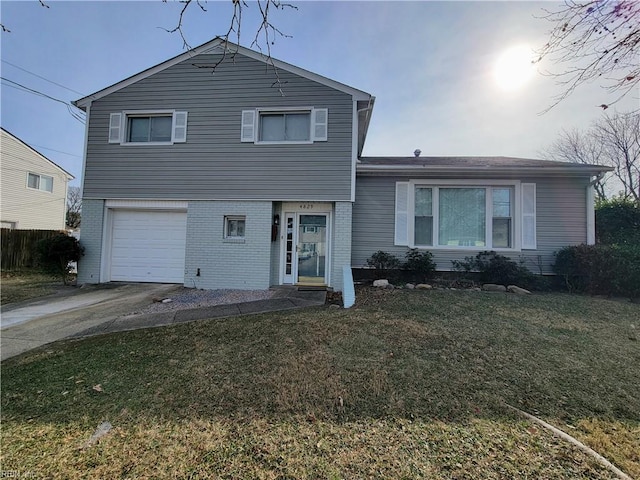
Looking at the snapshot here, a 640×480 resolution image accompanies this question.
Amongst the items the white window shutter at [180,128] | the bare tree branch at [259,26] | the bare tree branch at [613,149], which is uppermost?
the bare tree branch at [613,149]

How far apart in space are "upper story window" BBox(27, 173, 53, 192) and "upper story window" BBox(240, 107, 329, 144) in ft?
56.0

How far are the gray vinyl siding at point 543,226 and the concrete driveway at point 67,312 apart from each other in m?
5.93

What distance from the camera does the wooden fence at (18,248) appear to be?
12.3 m

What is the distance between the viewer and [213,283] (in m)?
8.35

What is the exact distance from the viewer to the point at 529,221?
8500mm

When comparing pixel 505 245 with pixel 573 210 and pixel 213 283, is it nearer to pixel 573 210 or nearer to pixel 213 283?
pixel 573 210

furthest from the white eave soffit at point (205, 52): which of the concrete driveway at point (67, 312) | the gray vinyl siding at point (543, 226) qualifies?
the concrete driveway at point (67, 312)

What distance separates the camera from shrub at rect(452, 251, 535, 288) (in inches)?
313

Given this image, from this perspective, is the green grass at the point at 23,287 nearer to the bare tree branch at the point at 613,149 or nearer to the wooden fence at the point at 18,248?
the wooden fence at the point at 18,248

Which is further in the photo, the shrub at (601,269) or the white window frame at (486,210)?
the white window frame at (486,210)

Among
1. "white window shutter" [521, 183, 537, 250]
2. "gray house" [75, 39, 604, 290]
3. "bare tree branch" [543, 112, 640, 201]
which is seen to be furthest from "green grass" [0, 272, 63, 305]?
"bare tree branch" [543, 112, 640, 201]

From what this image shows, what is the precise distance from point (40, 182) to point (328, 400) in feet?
75.9

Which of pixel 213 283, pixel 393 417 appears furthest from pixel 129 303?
pixel 393 417

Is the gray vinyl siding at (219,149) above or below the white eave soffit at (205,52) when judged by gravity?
below
